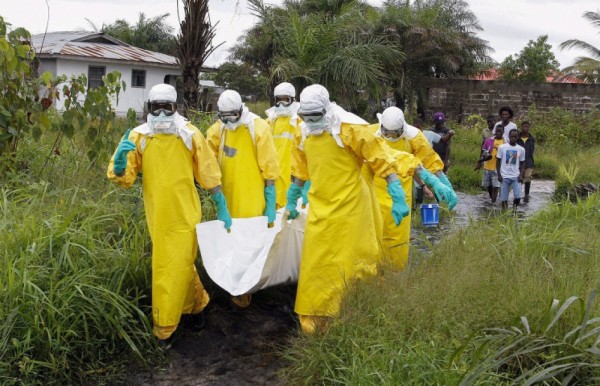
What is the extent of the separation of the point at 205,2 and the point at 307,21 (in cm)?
614

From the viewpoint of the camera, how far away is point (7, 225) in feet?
17.2

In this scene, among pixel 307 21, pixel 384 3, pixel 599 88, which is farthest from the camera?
pixel 384 3

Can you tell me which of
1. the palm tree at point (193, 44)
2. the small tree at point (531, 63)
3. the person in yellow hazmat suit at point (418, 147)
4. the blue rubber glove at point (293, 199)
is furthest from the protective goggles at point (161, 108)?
the small tree at point (531, 63)

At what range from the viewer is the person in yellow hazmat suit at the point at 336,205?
500cm

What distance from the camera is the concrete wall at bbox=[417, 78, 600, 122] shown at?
20281mm

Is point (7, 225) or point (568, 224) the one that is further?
point (568, 224)

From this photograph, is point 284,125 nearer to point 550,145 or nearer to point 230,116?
point 230,116

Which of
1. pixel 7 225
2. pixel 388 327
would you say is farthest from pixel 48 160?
pixel 388 327

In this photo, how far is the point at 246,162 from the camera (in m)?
5.96

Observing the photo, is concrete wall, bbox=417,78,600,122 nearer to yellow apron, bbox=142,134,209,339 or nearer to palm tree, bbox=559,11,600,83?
palm tree, bbox=559,11,600,83

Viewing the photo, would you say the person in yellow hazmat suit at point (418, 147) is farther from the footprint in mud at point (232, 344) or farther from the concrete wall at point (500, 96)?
the concrete wall at point (500, 96)

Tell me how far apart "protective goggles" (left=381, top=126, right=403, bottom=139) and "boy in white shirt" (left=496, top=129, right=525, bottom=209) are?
419 cm

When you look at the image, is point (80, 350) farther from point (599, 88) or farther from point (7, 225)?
point (599, 88)

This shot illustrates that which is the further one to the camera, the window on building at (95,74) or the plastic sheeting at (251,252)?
the window on building at (95,74)
